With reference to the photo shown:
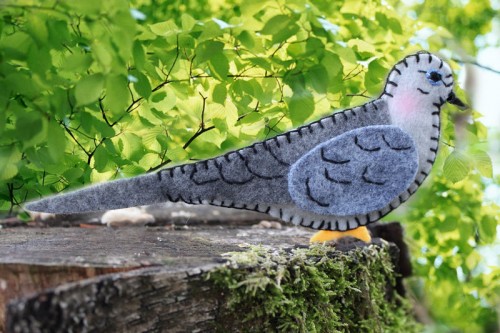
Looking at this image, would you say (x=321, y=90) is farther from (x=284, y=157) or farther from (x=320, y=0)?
(x=320, y=0)

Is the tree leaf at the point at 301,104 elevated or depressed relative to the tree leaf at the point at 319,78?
depressed

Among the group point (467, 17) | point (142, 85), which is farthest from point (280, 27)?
point (467, 17)

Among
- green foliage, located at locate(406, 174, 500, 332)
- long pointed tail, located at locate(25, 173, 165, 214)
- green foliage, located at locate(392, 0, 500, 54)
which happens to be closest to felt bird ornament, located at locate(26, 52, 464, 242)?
long pointed tail, located at locate(25, 173, 165, 214)

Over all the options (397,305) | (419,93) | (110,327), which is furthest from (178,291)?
(397,305)

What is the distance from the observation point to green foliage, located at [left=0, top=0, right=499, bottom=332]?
86 cm

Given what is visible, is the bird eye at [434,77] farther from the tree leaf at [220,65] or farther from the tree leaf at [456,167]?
the tree leaf at [220,65]

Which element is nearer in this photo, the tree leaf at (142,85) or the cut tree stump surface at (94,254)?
the cut tree stump surface at (94,254)

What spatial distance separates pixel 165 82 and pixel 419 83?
0.55 metres

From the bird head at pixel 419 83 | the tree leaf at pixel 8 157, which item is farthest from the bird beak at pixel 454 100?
the tree leaf at pixel 8 157

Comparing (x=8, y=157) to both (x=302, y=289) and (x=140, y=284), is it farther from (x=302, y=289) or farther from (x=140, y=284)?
(x=302, y=289)

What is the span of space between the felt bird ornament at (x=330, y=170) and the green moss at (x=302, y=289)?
0.29 feet

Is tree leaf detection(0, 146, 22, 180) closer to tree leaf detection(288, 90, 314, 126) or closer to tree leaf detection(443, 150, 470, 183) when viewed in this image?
tree leaf detection(288, 90, 314, 126)

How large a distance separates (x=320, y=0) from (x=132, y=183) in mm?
759

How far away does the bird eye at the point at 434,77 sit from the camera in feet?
3.92
